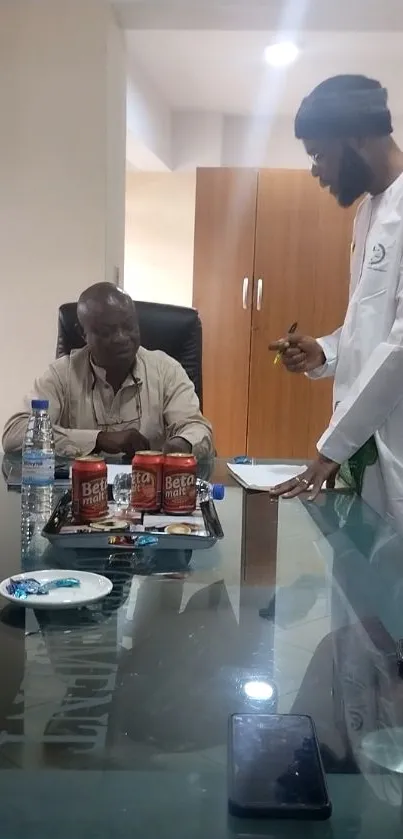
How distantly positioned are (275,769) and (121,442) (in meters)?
1.34

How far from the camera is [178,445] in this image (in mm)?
1786

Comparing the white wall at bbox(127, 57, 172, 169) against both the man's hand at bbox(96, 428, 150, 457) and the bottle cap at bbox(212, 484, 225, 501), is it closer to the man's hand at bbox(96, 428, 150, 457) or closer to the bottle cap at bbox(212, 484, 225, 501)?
the man's hand at bbox(96, 428, 150, 457)

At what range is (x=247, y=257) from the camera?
13.1ft

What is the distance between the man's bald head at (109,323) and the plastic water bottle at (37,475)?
547 millimetres

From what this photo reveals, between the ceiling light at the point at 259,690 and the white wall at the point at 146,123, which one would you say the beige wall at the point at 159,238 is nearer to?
the white wall at the point at 146,123

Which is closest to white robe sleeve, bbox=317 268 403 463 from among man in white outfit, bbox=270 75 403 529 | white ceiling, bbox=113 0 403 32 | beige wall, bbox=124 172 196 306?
man in white outfit, bbox=270 75 403 529

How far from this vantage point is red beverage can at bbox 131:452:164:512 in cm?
120

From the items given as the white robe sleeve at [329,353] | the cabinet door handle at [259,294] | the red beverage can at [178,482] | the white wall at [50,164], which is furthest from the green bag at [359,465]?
the cabinet door handle at [259,294]

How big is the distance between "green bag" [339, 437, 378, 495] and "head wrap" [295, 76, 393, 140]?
66cm

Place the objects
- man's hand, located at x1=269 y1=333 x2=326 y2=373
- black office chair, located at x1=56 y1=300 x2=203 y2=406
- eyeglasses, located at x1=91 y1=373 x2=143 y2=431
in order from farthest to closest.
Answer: black office chair, located at x1=56 y1=300 x2=203 y2=406 → eyeglasses, located at x1=91 y1=373 x2=143 y2=431 → man's hand, located at x1=269 y1=333 x2=326 y2=373

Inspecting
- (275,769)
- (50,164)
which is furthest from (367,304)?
(50,164)

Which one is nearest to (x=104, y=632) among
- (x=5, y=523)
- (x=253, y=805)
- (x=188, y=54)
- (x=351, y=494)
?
(x=253, y=805)

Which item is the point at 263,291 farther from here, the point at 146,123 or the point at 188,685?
the point at 188,685

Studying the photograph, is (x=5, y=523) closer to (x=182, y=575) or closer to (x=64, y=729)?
(x=182, y=575)
